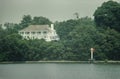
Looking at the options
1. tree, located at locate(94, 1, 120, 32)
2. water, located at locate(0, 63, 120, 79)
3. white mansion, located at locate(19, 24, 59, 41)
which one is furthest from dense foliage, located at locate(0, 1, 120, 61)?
white mansion, located at locate(19, 24, 59, 41)

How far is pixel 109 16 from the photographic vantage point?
9075 centimetres

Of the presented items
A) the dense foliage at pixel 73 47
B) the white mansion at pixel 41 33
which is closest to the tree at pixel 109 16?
the dense foliage at pixel 73 47

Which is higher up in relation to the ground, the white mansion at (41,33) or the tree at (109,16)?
the tree at (109,16)

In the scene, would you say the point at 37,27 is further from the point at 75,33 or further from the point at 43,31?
the point at 75,33

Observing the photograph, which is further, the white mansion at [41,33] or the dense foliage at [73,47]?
the white mansion at [41,33]

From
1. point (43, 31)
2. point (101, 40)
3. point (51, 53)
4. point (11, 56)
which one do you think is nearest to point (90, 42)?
point (101, 40)

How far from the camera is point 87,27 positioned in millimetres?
88562

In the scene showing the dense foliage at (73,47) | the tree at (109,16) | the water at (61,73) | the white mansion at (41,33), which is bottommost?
the water at (61,73)

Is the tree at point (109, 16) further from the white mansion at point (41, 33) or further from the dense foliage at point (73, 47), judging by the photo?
the white mansion at point (41, 33)

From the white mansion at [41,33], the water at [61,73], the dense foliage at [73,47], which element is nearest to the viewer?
the water at [61,73]

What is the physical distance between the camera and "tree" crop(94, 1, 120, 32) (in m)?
90.6

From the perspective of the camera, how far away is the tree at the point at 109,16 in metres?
90.6

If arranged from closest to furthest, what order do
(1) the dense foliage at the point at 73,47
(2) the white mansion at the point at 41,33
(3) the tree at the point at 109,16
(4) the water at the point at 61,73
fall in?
(4) the water at the point at 61,73 → (1) the dense foliage at the point at 73,47 → (3) the tree at the point at 109,16 → (2) the white mansion at the point at 41,33

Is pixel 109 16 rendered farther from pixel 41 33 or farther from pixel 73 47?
pixel 41 33
